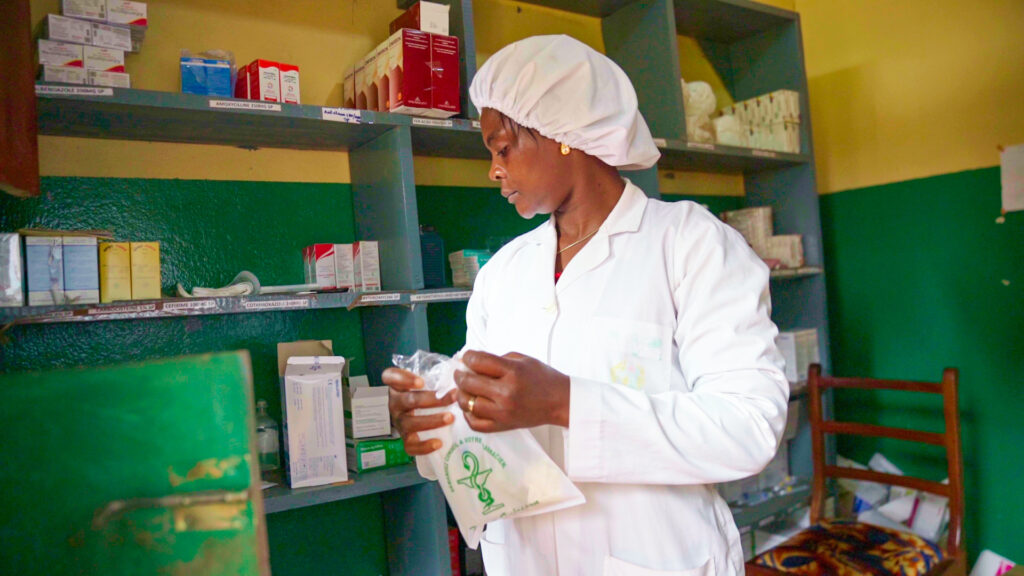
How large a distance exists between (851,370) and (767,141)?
1.27 meters

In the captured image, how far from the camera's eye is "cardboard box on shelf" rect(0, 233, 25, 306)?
157cm

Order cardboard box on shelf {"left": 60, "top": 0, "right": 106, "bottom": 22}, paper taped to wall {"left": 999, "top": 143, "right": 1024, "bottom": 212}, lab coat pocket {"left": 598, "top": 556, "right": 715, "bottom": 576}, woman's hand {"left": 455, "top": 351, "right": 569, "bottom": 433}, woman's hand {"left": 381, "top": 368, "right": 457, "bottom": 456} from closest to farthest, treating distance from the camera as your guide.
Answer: woman's hand {"left": 455, "top": 351, "right": 569, "bottom": 433}
woman's hand {"left": 381, "top": 368, "right": 457, "bottom": 456}
lab coat pocket {"left": 598, "top": 556, "right": 715, "bottom": 576}
cardboard box on shelf {"left": 60, "top": 0, "right": 106, "bottom": 22}
paper taped to wall {"left": 999, "top": 143, "right": 1024, "bottom": 212}

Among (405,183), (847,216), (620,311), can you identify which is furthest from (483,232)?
(847,216)

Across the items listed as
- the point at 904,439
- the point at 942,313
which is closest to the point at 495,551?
the point at 904,439

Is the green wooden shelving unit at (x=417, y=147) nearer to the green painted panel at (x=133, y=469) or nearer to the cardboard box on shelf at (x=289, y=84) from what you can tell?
the cardboard box on shelf at (x=289, y=84)

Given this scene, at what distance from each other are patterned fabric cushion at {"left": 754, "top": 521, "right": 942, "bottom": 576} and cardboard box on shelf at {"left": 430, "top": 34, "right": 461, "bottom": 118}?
1825 mm

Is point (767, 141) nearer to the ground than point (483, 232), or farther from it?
farther from it

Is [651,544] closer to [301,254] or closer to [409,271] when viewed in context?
[409,271]

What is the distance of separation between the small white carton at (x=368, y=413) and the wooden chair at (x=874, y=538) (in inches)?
52.8

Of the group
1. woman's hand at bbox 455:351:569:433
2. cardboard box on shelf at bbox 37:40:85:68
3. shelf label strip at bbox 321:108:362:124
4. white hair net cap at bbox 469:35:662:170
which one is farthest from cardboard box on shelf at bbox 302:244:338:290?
woman's hand at bbox 455:351:569:433

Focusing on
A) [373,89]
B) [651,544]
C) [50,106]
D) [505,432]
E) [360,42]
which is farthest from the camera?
[360,42]

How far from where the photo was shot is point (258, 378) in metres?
2.21

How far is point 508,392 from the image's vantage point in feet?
3.32

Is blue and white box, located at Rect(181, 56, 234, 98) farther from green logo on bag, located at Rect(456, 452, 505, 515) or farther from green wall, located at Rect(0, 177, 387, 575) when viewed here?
green logo on bag, located at Rect(456, 452, 505, 515)
